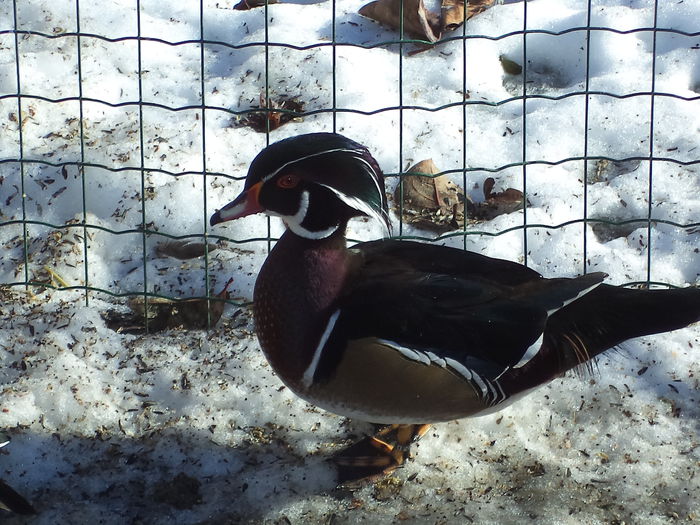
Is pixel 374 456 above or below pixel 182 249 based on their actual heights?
below

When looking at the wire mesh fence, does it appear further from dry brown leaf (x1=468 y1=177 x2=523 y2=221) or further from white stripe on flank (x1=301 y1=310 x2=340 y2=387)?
white stripe on flank (x1=301 y1=310 x2=340 y2=387)

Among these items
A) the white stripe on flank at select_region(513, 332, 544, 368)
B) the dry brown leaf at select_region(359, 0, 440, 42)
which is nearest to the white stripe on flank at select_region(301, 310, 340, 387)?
the white stripe on flank at select_region(513, 332, 544, 368)

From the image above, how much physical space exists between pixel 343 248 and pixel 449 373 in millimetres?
428

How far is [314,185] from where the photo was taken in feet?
8.98

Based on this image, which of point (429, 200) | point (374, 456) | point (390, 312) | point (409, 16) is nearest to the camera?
point (390, 312)

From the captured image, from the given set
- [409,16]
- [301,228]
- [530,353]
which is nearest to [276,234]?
[301,228]

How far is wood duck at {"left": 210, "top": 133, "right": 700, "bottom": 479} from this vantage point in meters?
2.71

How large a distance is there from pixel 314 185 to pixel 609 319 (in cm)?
88

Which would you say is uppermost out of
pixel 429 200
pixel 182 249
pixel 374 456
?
pixel 429 200

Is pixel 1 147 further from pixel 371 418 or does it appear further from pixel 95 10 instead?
pixel 371 418

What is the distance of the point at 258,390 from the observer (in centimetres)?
325

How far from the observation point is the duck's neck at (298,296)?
277 cm

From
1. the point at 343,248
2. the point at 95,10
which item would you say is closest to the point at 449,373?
the point at 343,248

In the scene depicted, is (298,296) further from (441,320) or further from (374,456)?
(374,456)
